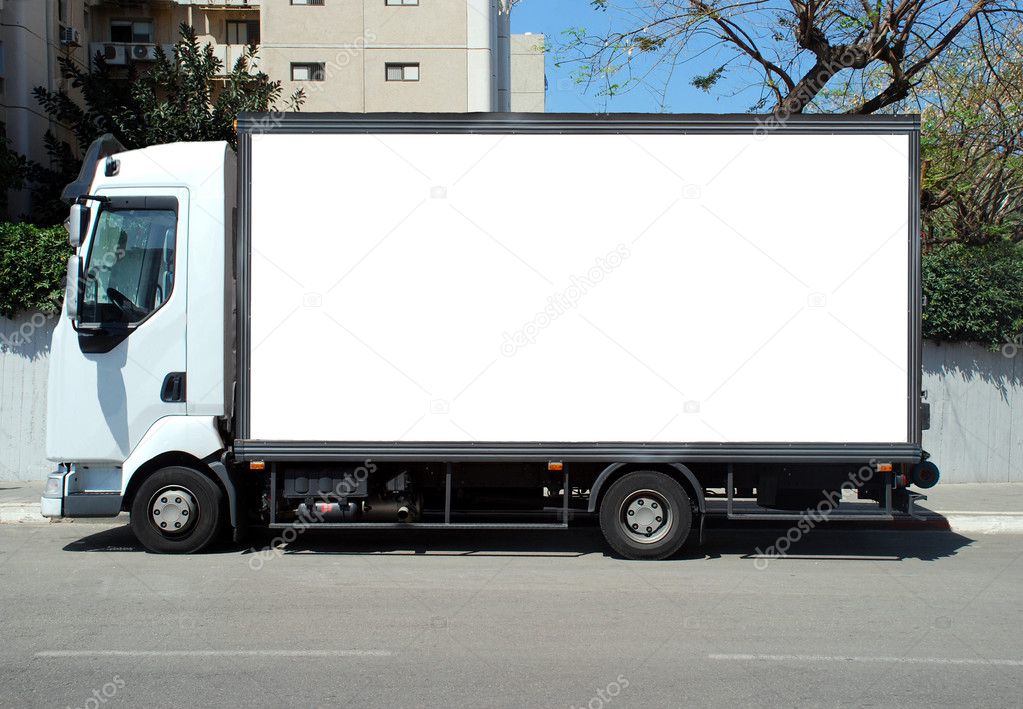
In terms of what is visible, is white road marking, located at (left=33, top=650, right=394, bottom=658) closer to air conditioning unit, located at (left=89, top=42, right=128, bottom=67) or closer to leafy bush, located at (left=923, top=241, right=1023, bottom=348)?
leafy bush, located at (left=923, top=241, right=1023, bottom=348)

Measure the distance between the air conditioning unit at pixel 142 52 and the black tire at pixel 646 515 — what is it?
26.0 m

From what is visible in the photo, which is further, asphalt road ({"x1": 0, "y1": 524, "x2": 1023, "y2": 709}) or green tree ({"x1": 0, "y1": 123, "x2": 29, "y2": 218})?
green tree ({"x1": 0, "y1": 123, "x2": 29, "y2": 218})

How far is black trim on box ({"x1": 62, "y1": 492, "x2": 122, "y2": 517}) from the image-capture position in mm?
7973

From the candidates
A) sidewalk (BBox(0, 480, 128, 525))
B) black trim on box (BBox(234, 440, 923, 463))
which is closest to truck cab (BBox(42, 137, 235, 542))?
black trim on box (BBox(234, 440, 923, 463))

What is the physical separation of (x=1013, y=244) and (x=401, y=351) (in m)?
10.7

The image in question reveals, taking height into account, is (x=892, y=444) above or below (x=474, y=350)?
below

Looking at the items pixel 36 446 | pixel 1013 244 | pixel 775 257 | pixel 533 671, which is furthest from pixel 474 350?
pixel 1013 244

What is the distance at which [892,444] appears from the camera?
7.82 metres

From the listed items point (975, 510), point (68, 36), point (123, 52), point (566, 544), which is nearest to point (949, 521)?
point (975, 510)

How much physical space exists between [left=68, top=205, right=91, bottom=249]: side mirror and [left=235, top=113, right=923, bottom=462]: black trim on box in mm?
1313

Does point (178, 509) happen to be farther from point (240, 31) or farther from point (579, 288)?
point (240, 31)

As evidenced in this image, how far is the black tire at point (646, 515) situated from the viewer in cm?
796

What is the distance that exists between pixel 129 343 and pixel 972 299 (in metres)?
10.6

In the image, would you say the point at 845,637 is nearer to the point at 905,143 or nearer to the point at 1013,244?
the point at 905,143
